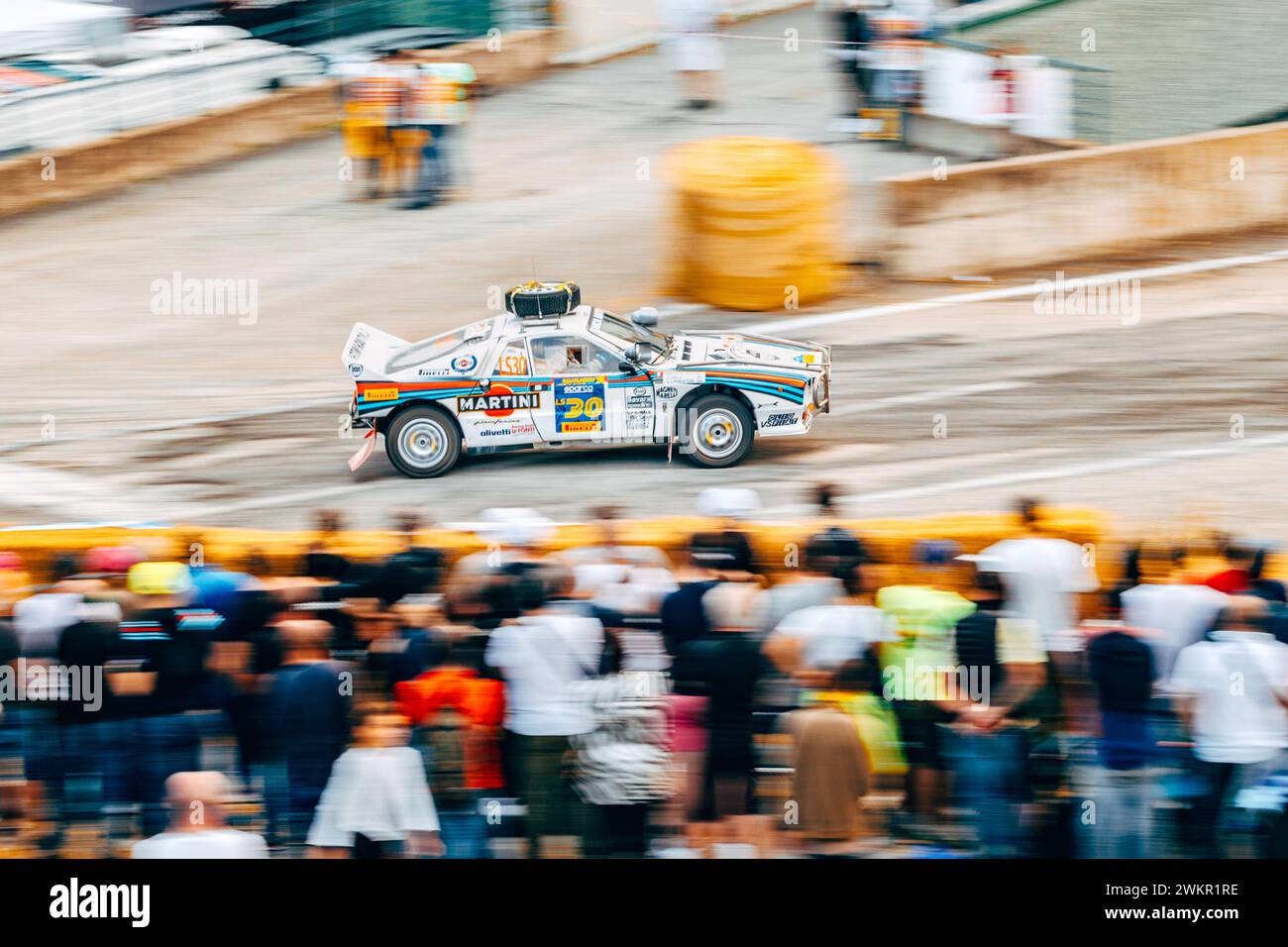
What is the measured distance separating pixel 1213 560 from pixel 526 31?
1820 centimetres

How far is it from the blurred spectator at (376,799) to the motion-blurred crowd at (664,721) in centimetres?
1

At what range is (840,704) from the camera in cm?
821

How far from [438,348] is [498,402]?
0.68 meters

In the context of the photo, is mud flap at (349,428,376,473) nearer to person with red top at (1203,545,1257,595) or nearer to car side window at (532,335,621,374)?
car side window at (532,335,621,374)

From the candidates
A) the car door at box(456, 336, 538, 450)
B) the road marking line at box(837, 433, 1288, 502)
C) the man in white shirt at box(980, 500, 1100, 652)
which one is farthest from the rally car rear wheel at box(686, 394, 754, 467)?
the man in white shirt at box(980, 500, 1100, 652)

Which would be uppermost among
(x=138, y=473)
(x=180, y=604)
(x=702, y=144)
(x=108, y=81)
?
(x=108, y=81)

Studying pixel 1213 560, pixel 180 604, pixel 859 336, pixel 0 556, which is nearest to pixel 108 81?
pixel 859 336

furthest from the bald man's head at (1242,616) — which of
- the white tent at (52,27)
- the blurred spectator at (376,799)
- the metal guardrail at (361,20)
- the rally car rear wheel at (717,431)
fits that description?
the white tent at (52,27)

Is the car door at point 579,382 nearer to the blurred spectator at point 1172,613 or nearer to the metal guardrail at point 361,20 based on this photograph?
the blurred spectator at point 1172,613

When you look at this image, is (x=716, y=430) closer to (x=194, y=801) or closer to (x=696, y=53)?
(x=194, y=801)

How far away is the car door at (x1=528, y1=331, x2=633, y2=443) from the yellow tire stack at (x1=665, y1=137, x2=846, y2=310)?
4008mm

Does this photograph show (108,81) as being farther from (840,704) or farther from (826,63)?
(840,704)

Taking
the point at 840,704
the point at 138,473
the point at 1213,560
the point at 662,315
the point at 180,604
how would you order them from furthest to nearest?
the point at 662,315
the point at 138,473
the point at 1213,560
the point at 180,604
the point at 840,704
